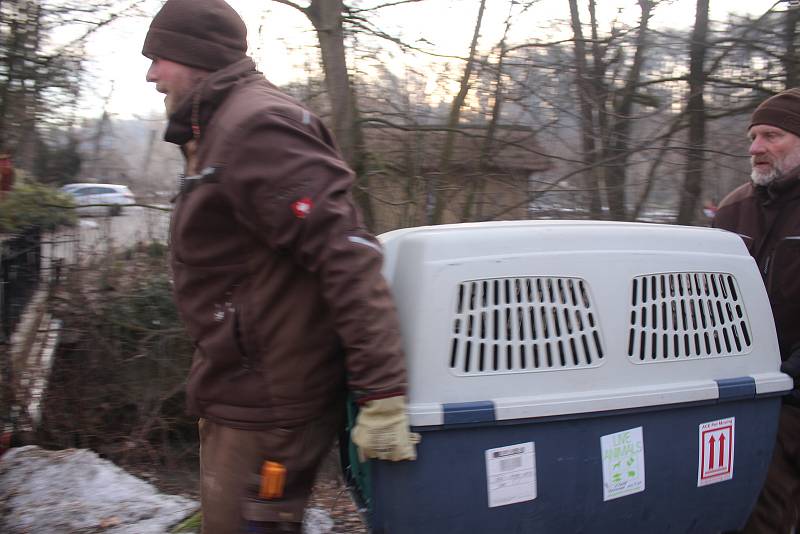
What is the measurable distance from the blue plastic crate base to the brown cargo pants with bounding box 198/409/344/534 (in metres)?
0.20

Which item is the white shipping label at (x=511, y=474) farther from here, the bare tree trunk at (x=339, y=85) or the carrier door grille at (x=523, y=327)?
the bare tree trunk at (x=339, y=85)

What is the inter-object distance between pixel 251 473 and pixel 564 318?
0.85 meters

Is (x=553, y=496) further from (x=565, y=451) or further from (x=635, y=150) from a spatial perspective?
(x=635, y=150)

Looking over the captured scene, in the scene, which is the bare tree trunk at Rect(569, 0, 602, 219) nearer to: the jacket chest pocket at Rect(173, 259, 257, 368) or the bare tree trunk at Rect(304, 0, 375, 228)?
the bare tree trunk at Rect(304, 0, 375, 228)

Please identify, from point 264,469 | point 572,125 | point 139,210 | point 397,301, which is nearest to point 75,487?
point 264,469

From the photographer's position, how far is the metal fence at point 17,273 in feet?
15.2

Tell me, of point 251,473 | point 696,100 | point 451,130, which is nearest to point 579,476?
point 251,473

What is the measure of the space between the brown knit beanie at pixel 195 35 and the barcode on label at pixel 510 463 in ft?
3.98

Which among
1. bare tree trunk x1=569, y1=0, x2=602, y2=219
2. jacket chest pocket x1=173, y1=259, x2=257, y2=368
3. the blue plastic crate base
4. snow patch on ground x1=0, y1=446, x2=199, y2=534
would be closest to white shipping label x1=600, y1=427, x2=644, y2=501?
the blue plastic crate base

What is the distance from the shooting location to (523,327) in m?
1.81

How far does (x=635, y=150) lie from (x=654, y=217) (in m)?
1.07

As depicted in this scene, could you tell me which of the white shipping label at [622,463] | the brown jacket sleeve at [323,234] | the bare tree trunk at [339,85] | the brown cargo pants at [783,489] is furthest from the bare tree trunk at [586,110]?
the brown jacket sleeve at [323,234]

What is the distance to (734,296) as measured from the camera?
7.01ft

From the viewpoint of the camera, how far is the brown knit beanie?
1.92 m
